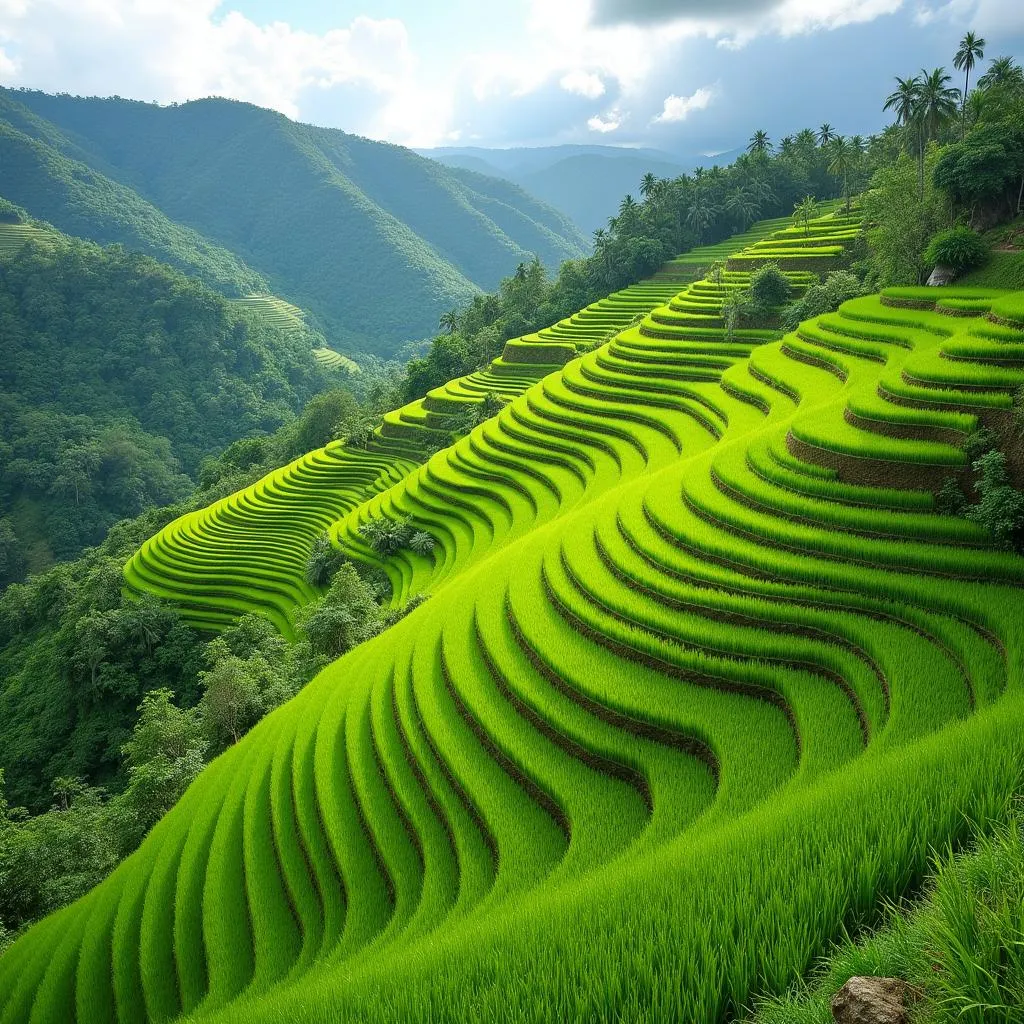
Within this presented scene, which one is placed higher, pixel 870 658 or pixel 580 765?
pixel 870 658

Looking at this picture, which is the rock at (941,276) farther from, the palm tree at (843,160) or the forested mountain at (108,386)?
the forested mountain at (108,386)

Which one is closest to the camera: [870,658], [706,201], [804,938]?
[804,938]

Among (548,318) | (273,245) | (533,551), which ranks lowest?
(533,551)

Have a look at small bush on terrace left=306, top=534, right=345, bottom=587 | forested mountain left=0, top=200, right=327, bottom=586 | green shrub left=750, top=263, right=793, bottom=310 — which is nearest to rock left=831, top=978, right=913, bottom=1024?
small bush on terrace left=306, top=534, right=345, bottom=587

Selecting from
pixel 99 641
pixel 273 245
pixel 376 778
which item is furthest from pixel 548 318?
pixel 273 245

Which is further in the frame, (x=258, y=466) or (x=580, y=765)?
(x=258, y=466)

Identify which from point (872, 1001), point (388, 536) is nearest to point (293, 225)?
point (388, 536)

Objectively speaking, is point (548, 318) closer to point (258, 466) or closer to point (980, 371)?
point (258, 466)
